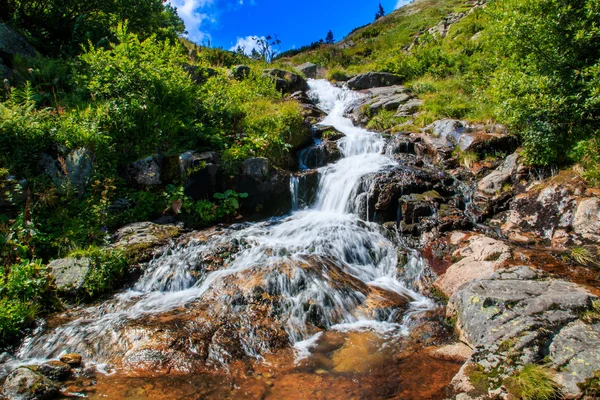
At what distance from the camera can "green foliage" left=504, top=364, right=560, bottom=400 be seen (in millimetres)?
3152

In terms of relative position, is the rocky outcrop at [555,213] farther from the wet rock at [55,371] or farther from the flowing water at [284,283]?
the wet rock at [55,371]

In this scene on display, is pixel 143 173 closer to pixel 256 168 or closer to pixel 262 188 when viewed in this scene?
pixel 256 168

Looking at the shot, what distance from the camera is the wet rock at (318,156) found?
12.3 m

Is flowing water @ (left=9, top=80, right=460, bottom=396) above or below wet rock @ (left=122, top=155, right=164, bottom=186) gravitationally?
below

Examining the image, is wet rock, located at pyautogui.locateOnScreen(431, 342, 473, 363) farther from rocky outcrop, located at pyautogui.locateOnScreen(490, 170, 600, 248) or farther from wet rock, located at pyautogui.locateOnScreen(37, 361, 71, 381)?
wet rock, located at pyautogui.locateOnScreen(37, 361, 71, 381)

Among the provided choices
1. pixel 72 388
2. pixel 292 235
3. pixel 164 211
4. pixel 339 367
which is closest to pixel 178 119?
pixel 164 211

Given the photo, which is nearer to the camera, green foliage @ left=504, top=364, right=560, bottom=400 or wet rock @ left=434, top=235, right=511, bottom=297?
green foliage @ left=504, top=364, right=560, bottom=400

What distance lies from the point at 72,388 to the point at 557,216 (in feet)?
32.7

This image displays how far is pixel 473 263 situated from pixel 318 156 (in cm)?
711

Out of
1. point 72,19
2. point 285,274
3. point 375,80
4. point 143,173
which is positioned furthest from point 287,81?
point 285,274

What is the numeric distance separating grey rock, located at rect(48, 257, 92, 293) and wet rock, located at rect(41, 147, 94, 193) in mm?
2547

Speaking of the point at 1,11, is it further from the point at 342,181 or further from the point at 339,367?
the point at 339,367

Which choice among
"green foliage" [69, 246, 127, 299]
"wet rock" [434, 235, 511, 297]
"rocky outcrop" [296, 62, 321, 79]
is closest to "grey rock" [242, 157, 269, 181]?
"green foliage" [69, 246, 127, 299]

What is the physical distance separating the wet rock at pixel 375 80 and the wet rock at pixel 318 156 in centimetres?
1032
